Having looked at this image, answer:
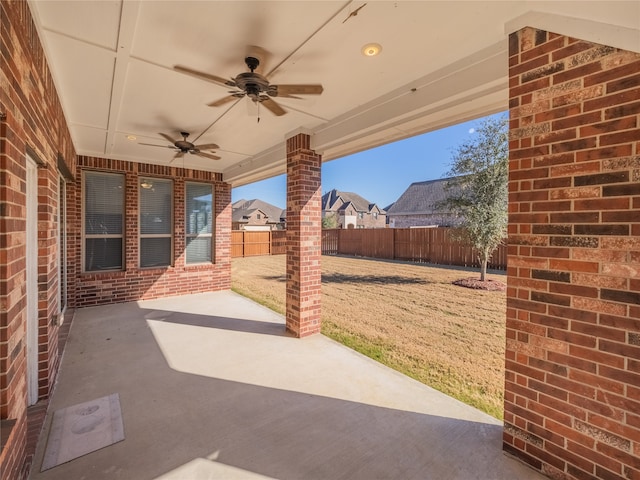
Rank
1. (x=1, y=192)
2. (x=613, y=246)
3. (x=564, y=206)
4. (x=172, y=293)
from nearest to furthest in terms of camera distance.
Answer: (x=1, y=192) < (x=613, y=246) < (x=564, y=206) < (x=172, y=293)

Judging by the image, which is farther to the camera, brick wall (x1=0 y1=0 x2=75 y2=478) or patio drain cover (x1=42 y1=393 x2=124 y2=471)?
patio drain cover (x1=42 y1=393 x2=124 y2=471)

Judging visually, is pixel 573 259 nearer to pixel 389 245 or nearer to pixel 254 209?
pixel 389 245

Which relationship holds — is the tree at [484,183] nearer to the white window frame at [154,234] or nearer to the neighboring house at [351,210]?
the white window frame at [154,234]

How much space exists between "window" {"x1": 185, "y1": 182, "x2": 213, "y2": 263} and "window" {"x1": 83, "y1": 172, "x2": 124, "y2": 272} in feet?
4.30

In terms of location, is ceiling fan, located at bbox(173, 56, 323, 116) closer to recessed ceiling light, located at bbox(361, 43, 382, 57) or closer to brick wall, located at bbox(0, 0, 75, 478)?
recessed ceiling light, located at bbox(361, 43, 382, 57)

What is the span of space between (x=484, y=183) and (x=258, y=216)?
3531cm

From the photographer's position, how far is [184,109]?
3490mm

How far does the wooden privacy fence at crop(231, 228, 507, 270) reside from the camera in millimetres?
12438

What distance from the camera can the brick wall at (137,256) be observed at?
222 inches

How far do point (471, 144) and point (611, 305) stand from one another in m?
7.99

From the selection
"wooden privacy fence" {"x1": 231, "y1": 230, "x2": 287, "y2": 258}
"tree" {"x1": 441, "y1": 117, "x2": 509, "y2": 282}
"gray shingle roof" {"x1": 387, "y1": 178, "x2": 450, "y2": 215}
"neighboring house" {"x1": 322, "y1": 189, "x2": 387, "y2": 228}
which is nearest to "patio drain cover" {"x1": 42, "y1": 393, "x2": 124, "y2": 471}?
"tree" {"x1": 441, "y1": 117, "x2": 509, "y2": 282}

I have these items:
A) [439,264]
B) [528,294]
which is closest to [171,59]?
[528,294]

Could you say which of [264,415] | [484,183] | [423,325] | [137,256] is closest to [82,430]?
[264,415]

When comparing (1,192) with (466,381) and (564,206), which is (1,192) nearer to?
(564,206)
